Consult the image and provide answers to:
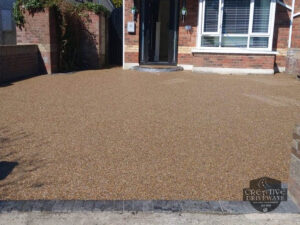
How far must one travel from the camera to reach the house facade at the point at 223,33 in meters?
11.7

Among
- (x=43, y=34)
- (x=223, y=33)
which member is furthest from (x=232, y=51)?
(x=43, y=34)

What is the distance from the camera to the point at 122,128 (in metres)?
5.12

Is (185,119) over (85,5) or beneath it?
beneath

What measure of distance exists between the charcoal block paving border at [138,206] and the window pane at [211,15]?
32.5 feet

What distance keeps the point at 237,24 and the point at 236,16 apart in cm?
26

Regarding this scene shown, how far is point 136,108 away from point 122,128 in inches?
54.6

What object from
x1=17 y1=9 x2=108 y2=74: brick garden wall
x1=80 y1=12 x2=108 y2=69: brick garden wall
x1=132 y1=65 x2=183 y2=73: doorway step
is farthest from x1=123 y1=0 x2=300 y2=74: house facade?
x1=17 y1=9 x2=108 y2=74: brick garden wall

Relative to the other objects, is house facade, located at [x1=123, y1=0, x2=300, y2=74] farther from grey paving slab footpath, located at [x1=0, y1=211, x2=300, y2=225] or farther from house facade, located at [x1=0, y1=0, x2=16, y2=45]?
grey paving slab footpath, located at [x1=0, y1=211, x2=300, y2=225]

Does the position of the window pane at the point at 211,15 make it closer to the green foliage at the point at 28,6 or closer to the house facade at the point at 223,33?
the house facade at the point at 223,33

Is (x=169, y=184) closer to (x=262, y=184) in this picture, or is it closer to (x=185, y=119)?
(x=262, y=184)

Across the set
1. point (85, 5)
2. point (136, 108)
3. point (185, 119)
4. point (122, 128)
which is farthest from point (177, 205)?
point (85, 5)

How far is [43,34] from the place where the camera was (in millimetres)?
10727

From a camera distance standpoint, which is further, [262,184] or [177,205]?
[262,184]
